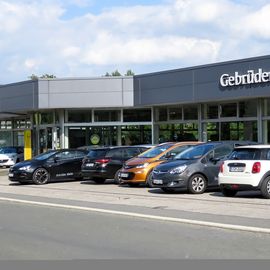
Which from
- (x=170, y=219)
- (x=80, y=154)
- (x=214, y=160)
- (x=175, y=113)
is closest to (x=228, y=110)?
(x=175, y=113)

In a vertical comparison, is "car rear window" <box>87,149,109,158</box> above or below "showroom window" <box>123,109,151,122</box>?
below

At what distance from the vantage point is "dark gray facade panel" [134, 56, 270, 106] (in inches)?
970

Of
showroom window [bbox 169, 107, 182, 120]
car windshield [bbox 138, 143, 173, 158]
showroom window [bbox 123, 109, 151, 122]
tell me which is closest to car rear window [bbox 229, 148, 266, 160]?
car windshield [bbox 138, 143, 173, 158]

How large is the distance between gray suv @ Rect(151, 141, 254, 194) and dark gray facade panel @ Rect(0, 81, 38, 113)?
17.5m

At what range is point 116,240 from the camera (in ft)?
29.1

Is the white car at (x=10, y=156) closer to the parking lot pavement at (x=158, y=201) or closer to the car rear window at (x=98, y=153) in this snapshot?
the parking lot pavement at (x=158, y=201)

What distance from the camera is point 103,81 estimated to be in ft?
104

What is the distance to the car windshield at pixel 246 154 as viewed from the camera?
48.2 ft

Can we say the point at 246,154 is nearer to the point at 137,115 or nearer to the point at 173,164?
the point at 173,164

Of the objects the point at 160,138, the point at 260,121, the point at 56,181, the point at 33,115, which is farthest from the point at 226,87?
the point at 33,115

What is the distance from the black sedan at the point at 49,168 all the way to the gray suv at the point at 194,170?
6.84m

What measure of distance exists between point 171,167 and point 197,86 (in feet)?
37.7

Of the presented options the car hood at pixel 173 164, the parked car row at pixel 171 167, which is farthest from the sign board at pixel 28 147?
the car hood at pixel 173 164

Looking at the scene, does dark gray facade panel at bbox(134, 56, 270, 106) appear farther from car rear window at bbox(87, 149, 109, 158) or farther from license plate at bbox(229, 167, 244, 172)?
license plate at bbox(229, 167, 244, 172)
